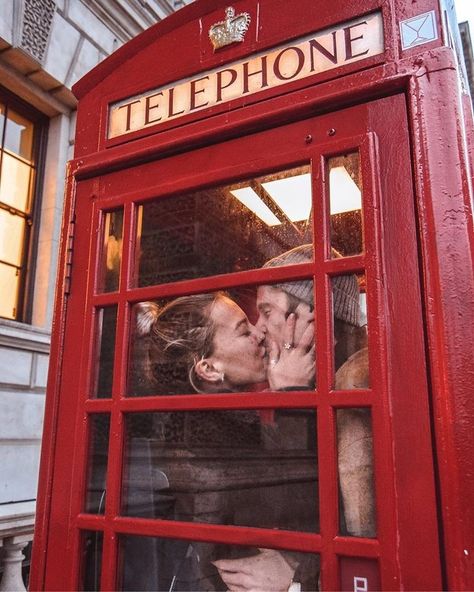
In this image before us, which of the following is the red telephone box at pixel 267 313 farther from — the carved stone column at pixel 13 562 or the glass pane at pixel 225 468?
the carved stone column at pixel 13 562

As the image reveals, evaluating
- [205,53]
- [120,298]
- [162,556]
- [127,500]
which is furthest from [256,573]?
[205,53]

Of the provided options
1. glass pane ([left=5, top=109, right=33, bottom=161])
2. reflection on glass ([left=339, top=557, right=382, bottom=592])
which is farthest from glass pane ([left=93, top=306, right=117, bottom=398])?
glass pane ([left=5, top=109, right=33, bottom=161])

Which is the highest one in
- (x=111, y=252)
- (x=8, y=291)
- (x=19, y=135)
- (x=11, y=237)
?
(x=19, y=135)

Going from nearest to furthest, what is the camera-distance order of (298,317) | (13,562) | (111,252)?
(298,317) → (111,252) → (13,562)

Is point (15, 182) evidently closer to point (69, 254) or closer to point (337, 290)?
point (69, 254)

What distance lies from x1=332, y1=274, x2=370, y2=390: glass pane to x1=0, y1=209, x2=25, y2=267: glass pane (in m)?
4.17

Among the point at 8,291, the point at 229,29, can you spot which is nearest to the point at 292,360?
the point at 229,29

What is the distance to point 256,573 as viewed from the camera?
54.5 inches

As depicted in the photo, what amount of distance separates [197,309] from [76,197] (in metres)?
0.64

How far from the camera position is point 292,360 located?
1421 millimetres

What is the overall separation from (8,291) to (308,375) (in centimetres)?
408

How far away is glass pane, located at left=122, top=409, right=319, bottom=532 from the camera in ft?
4.39

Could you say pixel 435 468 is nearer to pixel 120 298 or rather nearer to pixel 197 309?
pixel 197 309

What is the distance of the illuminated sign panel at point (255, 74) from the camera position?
4.72 ft
